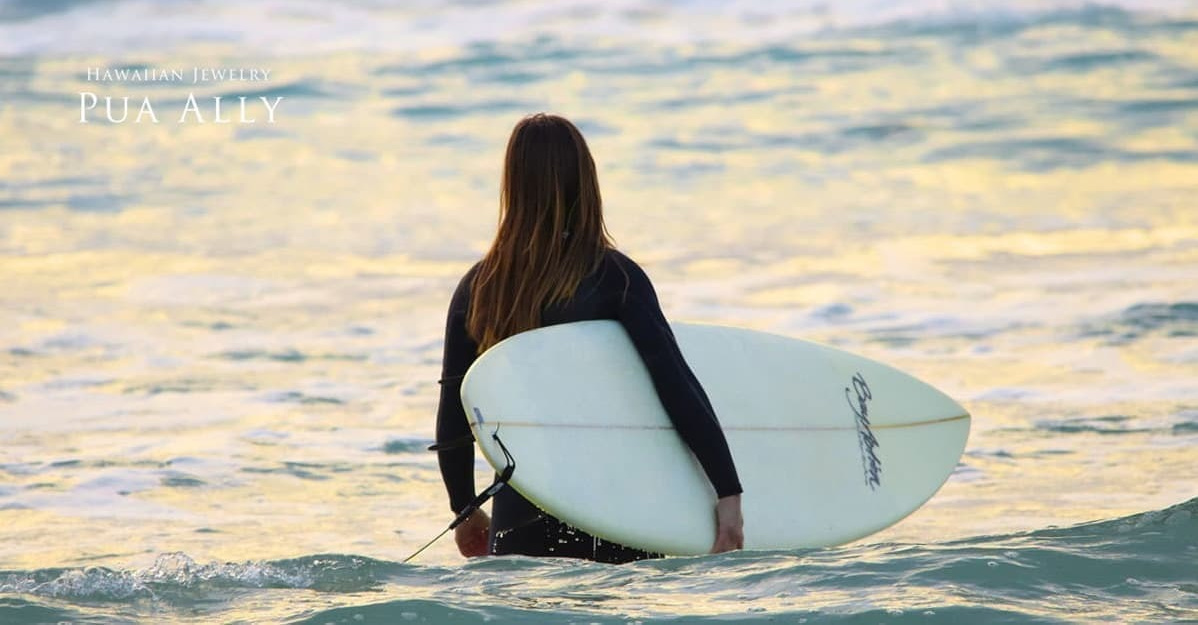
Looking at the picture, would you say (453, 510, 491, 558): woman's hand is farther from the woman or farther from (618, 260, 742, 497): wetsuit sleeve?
(618, 260, 742, 497): wetsuit sleeve

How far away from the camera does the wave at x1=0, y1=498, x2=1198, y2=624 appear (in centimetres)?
307

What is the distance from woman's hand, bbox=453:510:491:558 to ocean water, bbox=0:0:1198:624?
0.10 metres

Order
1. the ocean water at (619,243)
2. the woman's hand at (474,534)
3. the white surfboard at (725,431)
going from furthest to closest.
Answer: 1. the woman's hand at (474,534)
2. the ocean water at (619,243)
3. the white surfboard at (725,431)

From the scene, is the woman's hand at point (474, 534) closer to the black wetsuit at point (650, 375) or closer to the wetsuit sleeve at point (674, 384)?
the black wetsuit at point (650, 375)

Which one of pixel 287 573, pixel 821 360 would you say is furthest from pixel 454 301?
pixel 821 360

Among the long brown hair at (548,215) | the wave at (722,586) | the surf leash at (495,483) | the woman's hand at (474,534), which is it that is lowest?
the wave at (722,586)

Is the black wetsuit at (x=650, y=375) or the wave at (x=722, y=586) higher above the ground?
the black wetsuit at (x=650, y=375)

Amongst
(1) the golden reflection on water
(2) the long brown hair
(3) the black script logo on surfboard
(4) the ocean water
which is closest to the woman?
(2) the long brown hair

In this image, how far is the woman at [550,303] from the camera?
312 centimetres

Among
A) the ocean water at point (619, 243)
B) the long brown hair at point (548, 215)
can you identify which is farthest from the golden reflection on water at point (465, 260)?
the long brown hair at point (548, 215)

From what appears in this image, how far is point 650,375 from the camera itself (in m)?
3.23

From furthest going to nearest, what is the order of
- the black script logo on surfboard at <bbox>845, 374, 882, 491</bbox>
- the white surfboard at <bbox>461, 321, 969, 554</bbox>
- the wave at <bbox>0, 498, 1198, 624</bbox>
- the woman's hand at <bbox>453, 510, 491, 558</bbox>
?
the black script logo on surfboard at <bbox>845, 374, 882, 491</bbox>
the woman's hand at <bbox>453, 510, 491, 558</bbox>
the white surfboard at <bbox>461, 321, 969, 554</bbox>
the wave at <bbox>0, 498, 1198, 624</bbox>

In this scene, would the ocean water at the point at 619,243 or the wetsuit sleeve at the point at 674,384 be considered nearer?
the wetsuit sleeve at the point at 674,384

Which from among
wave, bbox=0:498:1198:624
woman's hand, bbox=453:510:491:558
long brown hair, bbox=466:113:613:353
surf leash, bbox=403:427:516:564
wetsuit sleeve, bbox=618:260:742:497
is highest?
long brown hair, bbox=466:113:613:353
